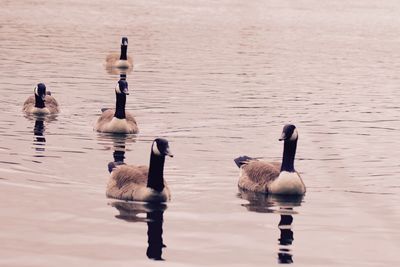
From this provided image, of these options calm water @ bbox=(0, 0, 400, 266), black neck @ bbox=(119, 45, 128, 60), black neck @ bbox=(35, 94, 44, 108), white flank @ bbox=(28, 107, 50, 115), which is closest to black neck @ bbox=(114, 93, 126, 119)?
calm water @ bbox=(0, 0, 400, 266)

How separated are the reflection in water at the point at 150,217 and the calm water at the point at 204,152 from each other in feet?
0.17

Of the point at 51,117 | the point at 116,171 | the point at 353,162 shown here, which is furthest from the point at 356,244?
the point at 51,117

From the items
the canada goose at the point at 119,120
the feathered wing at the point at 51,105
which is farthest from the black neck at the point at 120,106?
the feathered wing at the point at 51,105

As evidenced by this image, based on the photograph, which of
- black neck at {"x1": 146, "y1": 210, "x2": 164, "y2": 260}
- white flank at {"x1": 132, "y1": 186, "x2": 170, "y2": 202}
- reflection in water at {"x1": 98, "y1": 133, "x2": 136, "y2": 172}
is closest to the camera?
black neck at {"x1": 146, "y1": 210, "x2": 164, "y2": 260}

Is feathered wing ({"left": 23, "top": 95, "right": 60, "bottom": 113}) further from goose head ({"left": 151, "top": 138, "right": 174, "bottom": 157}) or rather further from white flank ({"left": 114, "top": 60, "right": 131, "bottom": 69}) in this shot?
white flank ({"left": 114, "top": 60, "right": 131, "bottom": 69})

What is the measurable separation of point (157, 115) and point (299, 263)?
19730 millimetres

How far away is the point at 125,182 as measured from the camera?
24.0m

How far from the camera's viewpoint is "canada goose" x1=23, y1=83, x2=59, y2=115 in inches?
1444

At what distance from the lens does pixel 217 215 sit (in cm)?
2281

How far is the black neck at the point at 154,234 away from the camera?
19.5 metres

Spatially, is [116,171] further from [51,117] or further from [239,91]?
[239,91]

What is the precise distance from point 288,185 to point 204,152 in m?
6.26

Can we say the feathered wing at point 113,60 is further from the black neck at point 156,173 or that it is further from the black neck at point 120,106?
the black neck at point 156,173

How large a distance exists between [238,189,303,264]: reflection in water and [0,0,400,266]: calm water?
6cm
